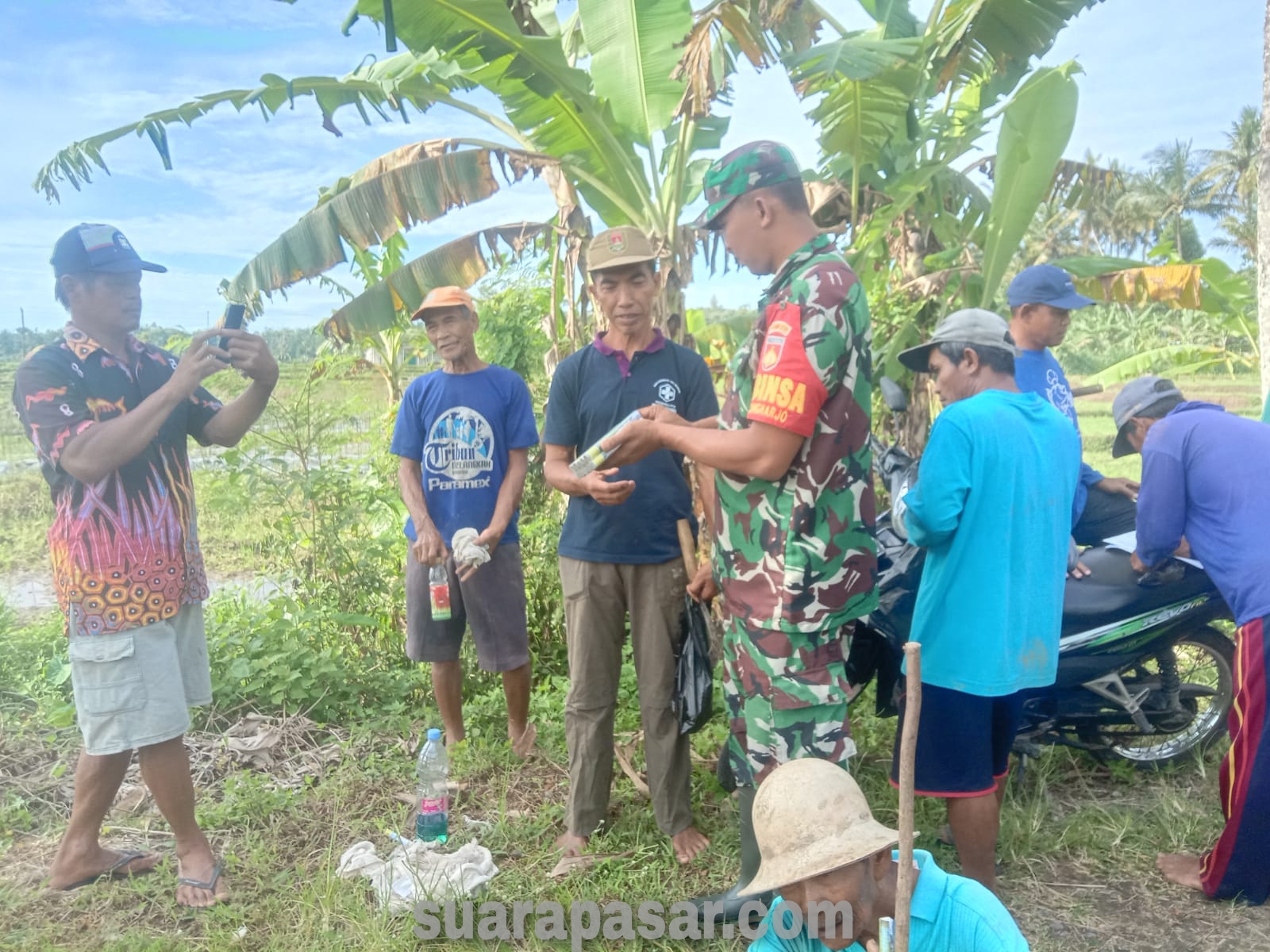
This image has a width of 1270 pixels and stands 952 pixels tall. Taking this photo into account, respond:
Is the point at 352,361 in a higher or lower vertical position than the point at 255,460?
higher

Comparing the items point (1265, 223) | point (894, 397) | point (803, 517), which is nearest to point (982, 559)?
point (803, 517)

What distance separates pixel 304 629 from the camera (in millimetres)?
4223

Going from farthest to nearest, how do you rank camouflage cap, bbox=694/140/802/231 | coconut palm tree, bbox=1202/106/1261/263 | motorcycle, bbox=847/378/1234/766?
coconut palm tree, bbox=1202/106/1261/263
motorcycle, bbox=847/378/1234/766
camouflage cap, bbox=694/140/802/231

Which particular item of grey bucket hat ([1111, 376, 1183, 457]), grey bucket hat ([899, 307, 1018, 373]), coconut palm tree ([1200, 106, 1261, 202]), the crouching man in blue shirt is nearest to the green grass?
the crouching man in blue shirt

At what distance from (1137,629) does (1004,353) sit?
4.39 feet

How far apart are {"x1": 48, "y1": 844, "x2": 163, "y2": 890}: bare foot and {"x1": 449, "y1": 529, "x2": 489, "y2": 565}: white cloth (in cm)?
149

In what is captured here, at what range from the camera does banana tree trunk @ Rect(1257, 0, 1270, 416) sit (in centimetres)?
457

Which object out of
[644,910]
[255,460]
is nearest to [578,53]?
[255,460]

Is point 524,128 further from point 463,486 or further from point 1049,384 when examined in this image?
point 1049,384

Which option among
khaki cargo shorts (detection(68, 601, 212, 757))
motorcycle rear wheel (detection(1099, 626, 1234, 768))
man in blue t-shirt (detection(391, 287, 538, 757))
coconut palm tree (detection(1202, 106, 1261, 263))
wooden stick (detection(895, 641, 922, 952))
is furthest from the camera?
coconut palm tree (detection(1202, 106, 1261, 263))

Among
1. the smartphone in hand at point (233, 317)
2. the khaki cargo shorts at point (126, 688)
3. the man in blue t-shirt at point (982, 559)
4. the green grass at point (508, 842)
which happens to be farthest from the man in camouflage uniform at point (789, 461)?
the khaki cargo shorts at point (126, 688)

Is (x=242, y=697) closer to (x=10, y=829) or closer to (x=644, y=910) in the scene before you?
(x=10, y=829)

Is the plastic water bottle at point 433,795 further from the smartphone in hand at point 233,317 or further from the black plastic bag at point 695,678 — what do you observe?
the smartphone in hand at point 233,317

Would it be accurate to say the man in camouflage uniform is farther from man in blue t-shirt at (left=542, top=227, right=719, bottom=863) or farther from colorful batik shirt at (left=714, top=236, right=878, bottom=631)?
man in blue t-shirt at (left=542, top=227, right=719, bottom=863)
